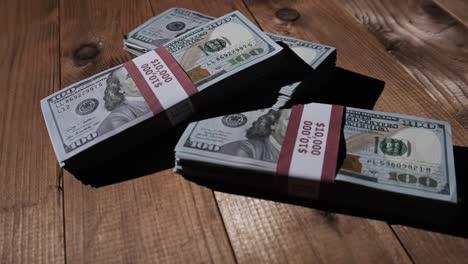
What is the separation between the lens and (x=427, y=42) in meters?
0.80

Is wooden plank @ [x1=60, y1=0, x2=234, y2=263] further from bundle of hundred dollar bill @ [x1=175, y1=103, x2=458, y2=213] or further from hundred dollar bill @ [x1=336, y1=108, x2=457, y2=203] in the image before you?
hundred dollar bill @ [x1=336, y1=108, x2=457, y2=203]

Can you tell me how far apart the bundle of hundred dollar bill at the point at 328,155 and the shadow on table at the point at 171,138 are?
5cm

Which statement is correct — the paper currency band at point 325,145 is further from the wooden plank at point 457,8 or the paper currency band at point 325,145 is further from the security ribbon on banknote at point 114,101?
the wooden plank at point 457,8

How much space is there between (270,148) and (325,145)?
0.23 ft

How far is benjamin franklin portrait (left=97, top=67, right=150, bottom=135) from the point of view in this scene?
2.03 feet

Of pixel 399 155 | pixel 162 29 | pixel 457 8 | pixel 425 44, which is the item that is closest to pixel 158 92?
pixel 162 29

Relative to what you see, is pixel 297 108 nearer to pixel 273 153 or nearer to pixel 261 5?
pixel 273 153

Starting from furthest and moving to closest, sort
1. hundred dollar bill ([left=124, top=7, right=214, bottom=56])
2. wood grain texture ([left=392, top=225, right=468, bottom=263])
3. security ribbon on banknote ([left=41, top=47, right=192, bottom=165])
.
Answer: hundred dollar bill ([left=124, top=7, right=214, bottom=56])
security ribbon on banknote ([left=41, top=47, right=192, bottom=165])
wood grain texture ([left=392, top=225, right=468, bottom=263])

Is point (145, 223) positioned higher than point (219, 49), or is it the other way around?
point (219, 49)

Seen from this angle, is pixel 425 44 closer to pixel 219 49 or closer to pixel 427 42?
pixel 427 42

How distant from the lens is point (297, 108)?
2.05 ft

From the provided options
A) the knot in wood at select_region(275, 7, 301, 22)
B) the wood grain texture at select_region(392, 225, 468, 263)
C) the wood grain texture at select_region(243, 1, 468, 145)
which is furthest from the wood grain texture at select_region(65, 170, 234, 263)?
the knot in wood at select_region(275, 7, 301, 22)

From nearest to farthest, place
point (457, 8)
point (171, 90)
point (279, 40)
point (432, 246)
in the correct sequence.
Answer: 1. point (432, 246)
2. point (171, 90)
3. point (279, 40)
4. point (457, 8)

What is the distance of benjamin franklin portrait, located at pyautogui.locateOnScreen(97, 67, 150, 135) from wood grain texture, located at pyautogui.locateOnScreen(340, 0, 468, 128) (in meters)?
0.44
